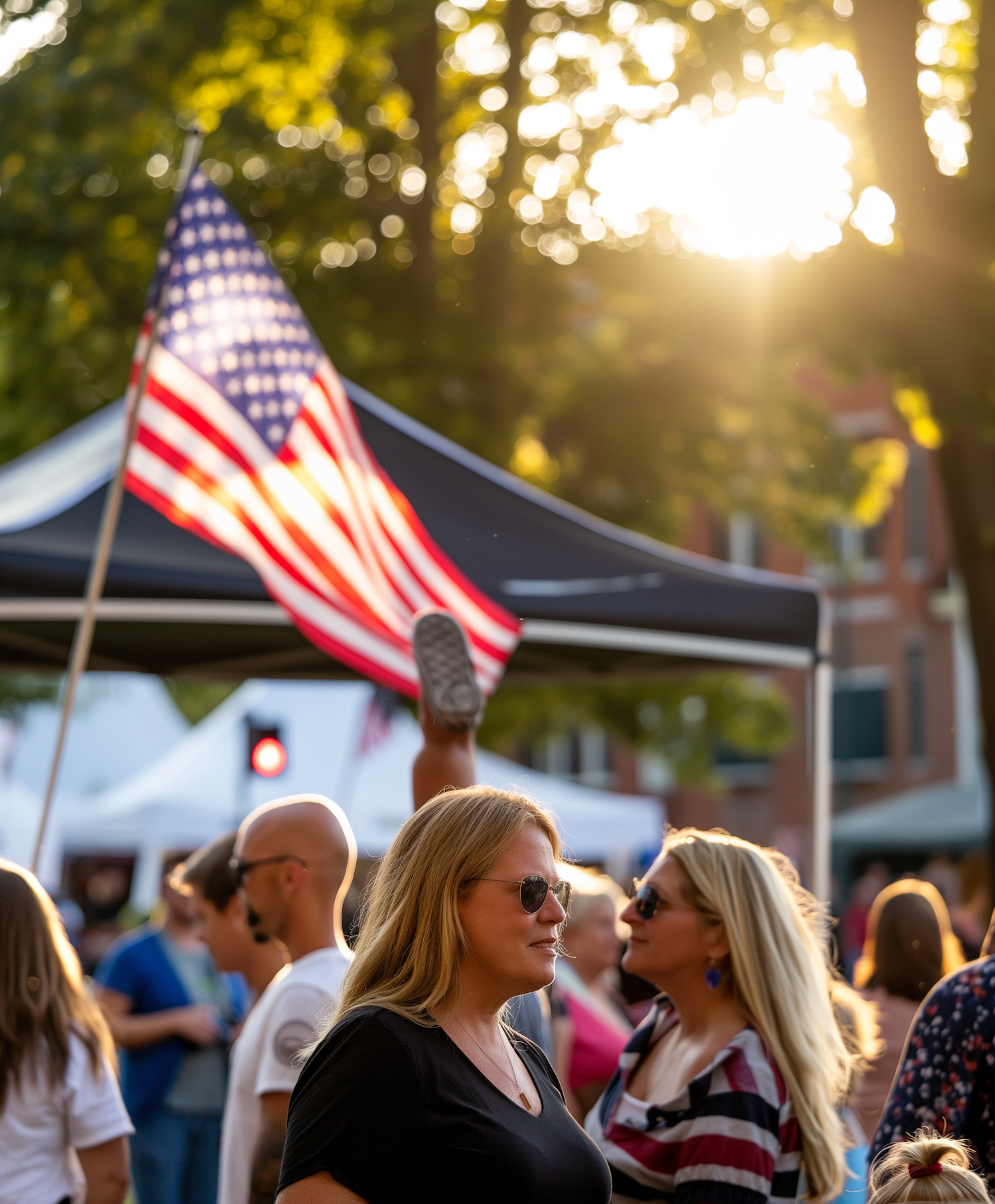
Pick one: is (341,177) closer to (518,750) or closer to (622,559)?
(622,559)

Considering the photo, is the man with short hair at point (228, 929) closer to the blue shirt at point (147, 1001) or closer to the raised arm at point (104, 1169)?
the raised arm at point (104, 1169)

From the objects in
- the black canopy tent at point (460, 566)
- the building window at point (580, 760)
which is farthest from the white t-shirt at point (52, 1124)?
the building window at point (580, 760)

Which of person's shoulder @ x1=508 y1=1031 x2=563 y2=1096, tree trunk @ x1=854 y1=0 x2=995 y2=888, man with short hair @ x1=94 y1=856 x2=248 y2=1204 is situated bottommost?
man with short hair @ x1=94 y1=856 x2=248 y2=1204

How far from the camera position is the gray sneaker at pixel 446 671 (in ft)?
12.1

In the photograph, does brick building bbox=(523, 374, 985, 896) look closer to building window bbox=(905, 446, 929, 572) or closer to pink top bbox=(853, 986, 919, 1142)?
building window bbox=(905, 446, 929, 572)

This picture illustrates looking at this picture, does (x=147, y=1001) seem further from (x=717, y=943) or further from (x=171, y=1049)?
(x=717, y=943)

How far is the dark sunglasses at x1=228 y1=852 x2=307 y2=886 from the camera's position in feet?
12.2

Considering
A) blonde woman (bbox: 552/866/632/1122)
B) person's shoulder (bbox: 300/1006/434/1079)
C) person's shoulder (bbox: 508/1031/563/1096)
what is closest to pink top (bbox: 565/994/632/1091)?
blonde woman (bbox: 552/866/632/1122)

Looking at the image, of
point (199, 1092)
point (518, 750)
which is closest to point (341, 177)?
point (199, 1092)

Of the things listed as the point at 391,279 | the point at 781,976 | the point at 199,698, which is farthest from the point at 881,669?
the point at 781,976

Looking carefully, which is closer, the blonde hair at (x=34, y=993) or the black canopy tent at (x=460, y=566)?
the blonde hair at (x=34, y=993)

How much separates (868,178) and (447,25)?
644 centimetres

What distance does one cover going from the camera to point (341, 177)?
14492 mm

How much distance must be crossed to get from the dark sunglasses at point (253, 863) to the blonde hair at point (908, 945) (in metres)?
2.56
